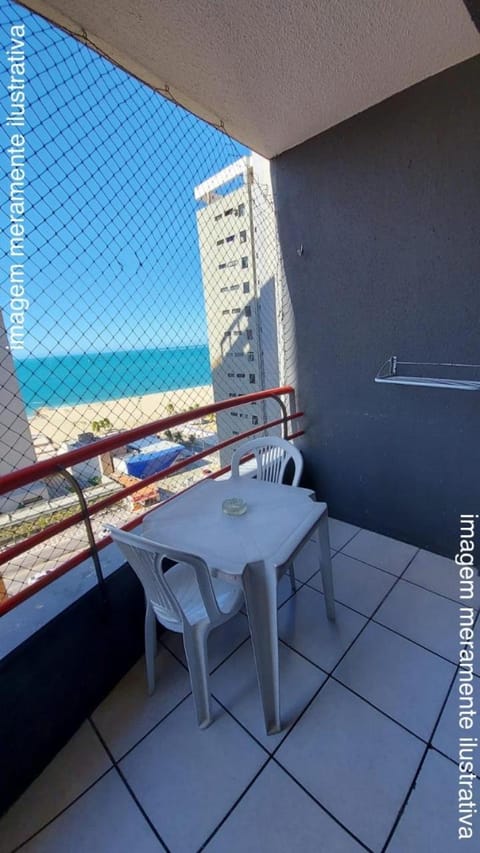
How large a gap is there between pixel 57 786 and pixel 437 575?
1.76 meters

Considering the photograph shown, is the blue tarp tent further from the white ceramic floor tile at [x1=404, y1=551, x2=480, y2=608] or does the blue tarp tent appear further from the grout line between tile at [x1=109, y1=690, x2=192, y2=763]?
the grout line between tile at [x1=109, y1=690, x2=192, y2=763]

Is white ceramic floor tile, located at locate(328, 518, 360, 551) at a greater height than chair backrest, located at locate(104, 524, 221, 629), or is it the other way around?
chair backrest, located at locate(104, 524, 221, 629)

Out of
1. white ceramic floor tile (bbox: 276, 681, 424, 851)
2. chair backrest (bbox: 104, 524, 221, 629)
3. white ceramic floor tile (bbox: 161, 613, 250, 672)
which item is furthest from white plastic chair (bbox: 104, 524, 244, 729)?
white ceramic floor tile (bbox: 276, 681, 424, 851)

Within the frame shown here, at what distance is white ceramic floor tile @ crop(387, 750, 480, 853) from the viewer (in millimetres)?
785

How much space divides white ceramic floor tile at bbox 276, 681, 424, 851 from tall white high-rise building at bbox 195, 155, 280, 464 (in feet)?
5.57

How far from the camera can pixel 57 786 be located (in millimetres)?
963

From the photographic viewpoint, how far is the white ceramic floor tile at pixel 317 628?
129 cm

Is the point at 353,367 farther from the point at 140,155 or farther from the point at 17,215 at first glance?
the point at 17,215

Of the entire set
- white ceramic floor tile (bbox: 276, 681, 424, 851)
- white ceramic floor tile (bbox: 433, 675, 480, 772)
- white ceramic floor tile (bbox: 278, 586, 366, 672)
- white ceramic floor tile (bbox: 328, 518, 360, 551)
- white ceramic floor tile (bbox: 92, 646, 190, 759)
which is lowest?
white ceramic floor tile (bbox: 92, 646, 190, 759)

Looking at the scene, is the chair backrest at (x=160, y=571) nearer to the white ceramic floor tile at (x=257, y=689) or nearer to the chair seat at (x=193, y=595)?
the chair seat at (x=193, y=595)

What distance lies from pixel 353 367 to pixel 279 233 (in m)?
0.98

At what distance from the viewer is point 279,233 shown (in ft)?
6.59

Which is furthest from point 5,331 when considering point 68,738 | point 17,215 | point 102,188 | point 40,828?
point 40,828

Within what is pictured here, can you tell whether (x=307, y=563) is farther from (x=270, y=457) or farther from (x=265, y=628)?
(x=265, y=628)
